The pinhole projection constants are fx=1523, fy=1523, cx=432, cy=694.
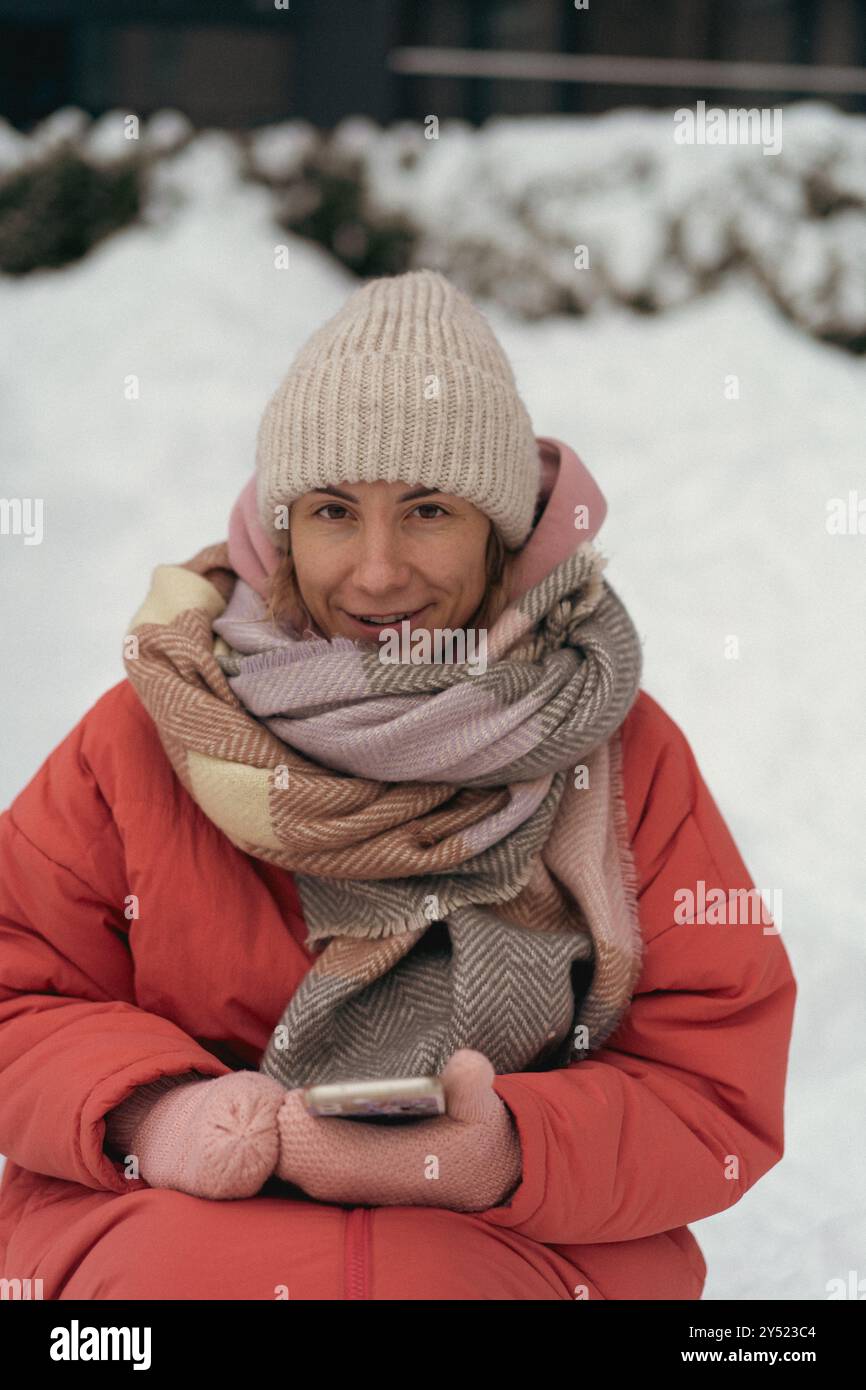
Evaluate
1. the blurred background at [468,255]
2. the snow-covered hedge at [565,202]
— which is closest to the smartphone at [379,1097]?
the blurred background at [468,255]

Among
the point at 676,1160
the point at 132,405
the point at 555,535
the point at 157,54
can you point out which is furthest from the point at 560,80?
the point at 676,1160

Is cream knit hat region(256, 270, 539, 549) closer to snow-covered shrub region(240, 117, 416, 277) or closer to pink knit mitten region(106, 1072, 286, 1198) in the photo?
pink knit mitten region(106, 1072, 286, 1198)

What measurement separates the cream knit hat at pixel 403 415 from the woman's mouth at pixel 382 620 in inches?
6.3

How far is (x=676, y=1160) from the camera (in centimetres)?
177

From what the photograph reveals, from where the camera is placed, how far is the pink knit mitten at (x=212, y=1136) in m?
1.64

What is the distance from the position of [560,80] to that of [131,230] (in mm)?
1913

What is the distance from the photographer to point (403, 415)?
6.06ft

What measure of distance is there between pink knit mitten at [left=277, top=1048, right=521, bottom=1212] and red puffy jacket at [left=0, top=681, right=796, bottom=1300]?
25 millimetres

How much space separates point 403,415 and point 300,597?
30 cm

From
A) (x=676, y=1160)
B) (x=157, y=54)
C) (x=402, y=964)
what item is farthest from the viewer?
(x=157, y=54)

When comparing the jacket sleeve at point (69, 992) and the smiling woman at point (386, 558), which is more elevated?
the smiling woman at point (386, 558)

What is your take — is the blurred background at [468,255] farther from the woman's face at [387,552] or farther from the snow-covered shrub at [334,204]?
the woman's face at [387,552]

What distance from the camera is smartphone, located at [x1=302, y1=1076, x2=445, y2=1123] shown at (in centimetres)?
147

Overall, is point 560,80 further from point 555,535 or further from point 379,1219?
point 379,1219
